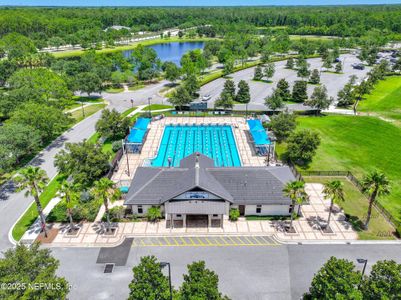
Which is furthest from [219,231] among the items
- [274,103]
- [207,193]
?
[274,103]

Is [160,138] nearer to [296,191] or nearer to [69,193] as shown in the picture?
[69,193]

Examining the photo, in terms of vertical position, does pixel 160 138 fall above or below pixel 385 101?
above

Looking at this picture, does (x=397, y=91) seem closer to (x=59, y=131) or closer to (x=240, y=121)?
(x=240, y=121)

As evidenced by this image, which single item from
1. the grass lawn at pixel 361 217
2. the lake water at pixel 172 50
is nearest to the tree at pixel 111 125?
the grass lawn at pixel 361 217

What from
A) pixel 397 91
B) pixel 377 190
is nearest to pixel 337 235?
pixel 377 190

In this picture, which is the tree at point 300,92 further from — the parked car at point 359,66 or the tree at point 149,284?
the tree at point 149,284
